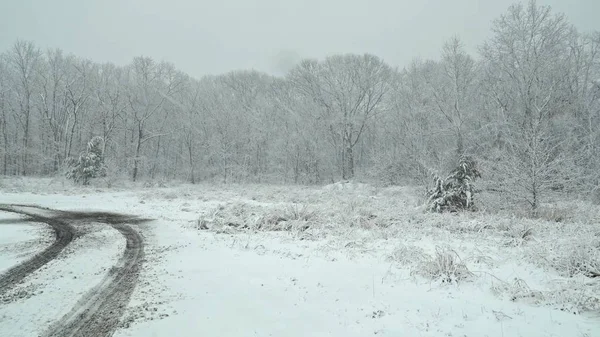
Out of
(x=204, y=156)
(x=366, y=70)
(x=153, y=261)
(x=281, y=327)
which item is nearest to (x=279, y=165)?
(x=204, y=156)

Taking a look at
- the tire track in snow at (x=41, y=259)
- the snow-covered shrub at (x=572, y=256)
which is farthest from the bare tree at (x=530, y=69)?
the tire track in snow at (x=41, y=259)

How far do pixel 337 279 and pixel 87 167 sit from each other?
28102mm

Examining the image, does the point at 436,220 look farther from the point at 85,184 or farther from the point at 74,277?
the point at 85,184

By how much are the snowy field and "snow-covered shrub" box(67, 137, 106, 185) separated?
18005 mm

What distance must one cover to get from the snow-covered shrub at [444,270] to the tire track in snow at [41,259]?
23.6 ft

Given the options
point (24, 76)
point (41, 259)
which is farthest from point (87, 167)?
point (41, 259)

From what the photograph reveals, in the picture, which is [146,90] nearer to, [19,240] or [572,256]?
[19,240]

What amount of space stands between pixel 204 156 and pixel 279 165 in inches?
379

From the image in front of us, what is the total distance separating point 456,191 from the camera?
13438 millimetres

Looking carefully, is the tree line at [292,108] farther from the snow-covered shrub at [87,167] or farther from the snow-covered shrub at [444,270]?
the snow-covered shrub at [444,270]

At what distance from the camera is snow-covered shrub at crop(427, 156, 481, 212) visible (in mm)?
13258

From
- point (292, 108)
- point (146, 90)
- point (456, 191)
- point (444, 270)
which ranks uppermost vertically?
point (146, 90)

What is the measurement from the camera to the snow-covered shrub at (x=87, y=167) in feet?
88.1

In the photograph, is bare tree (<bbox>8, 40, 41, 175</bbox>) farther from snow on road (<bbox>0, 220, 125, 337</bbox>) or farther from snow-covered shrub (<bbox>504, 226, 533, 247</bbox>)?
snow-covered shrub (<bbox>504, 226, 533, 247</bbox>)
